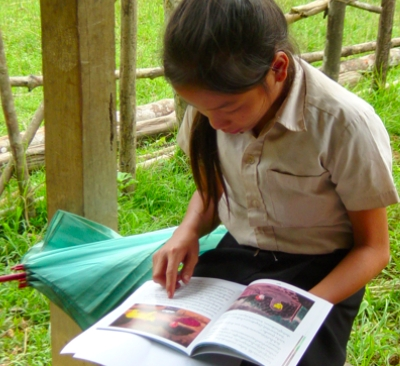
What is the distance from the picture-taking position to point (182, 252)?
1.48 metres

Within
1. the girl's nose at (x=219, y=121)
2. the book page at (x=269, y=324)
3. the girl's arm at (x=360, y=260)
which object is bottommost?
the book page at (x=269, y=324)

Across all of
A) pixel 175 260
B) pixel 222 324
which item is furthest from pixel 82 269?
pixel 222 324

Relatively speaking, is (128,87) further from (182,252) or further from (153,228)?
(182,252)

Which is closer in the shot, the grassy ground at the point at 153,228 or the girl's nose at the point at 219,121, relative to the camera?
the girl's nose at the point at 219,121

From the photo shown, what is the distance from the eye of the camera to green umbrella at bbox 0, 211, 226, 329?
5.02 feet

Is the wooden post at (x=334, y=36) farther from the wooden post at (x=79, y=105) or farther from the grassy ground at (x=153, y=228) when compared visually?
the wooden post at (x=79, y=105)

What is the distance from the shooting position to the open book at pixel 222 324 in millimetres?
1117

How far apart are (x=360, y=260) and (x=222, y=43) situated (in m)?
0.57

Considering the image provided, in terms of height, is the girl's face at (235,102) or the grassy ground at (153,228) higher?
the girl's face at (235,102)

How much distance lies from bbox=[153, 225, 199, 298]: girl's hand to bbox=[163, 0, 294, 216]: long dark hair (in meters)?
0.46

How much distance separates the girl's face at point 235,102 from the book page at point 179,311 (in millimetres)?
376

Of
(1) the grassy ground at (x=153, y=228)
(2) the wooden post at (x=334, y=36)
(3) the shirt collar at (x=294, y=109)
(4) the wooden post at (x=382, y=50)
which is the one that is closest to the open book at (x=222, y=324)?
(3) the shirt collar at (x=294, y=109)

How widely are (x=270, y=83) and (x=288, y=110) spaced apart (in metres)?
0.08

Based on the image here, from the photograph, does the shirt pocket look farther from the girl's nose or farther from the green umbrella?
the green umbrella
